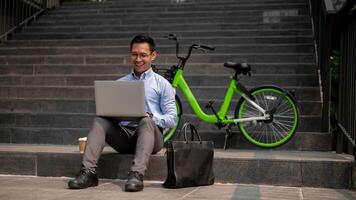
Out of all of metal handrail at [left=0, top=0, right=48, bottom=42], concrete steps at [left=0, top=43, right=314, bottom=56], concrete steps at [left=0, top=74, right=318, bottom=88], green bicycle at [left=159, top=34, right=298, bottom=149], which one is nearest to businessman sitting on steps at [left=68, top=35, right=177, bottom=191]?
green bicycle at [left=159, top=34, right=298, bottom=149]

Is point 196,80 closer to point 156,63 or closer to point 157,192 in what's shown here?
point 156,63

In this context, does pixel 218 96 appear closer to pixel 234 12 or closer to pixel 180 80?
pixel 180 80

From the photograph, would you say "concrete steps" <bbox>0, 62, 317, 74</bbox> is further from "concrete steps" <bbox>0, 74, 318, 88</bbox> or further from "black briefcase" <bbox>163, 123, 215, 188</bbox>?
"black briefcase" <bbox>163, 123, 215, 188</bbox>

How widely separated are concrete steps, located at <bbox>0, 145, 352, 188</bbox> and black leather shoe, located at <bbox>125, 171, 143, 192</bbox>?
1.97ft

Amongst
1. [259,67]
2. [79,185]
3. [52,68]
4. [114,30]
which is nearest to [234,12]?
[114,30]

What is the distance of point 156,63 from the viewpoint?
850 centimetres

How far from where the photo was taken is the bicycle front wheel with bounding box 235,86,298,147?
6082mm

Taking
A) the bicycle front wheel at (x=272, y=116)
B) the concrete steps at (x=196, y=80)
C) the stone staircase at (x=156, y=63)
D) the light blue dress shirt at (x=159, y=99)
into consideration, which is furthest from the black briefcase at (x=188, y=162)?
the concrete steps at (x=196, y=80)

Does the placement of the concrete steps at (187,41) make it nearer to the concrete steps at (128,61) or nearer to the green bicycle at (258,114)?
the concrete steps at (128,61)

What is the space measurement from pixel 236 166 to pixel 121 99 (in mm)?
1188

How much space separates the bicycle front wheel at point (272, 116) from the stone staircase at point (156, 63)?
125 mm

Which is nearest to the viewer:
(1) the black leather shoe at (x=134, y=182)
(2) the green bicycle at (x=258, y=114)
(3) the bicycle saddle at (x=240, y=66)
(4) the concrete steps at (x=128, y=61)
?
(1) the black leather shoe at (x=134, y=182)

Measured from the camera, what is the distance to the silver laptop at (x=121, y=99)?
472cm

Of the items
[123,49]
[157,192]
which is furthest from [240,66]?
[123,49]
